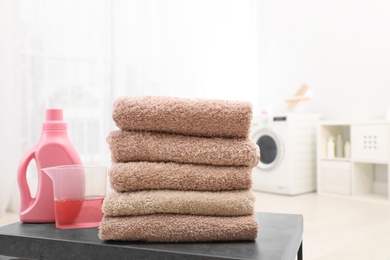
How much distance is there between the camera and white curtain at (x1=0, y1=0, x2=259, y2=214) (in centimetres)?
253

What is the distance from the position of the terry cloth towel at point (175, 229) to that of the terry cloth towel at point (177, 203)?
1cm

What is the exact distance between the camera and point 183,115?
2.32 ft

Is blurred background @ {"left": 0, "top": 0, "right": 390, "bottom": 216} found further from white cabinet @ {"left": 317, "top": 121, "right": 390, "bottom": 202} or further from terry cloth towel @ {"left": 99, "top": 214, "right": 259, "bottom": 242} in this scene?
terry cloth towel @ {"left": 99, "top": 214, "right": 259, "bottom": 242}

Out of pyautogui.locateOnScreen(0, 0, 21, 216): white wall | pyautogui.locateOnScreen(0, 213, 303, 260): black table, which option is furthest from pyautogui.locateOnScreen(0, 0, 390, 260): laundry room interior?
pyautogui.locateOnScreen(0, 213, 303, 260): black table

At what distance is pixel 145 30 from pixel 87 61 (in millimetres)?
593

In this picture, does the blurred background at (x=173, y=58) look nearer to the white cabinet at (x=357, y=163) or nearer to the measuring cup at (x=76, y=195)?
the white cabinet at (x=357, y=163)

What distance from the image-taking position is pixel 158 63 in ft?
10.7

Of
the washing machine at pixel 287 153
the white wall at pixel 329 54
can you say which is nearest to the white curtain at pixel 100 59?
the white wall at pixel 329 54

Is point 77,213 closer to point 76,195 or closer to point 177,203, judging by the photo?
point 76,195

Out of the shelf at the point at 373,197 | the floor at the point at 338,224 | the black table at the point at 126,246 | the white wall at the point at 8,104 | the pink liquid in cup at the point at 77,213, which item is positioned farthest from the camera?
the shelf at the point at 373,197

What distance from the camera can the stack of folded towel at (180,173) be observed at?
2.28 ft

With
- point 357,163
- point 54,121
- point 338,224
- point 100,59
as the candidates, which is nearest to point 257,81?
point 357,163

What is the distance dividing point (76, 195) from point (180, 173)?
251mm

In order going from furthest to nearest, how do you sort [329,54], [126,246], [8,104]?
1. [329,54]
2. [8,104]
3. [126,246]
